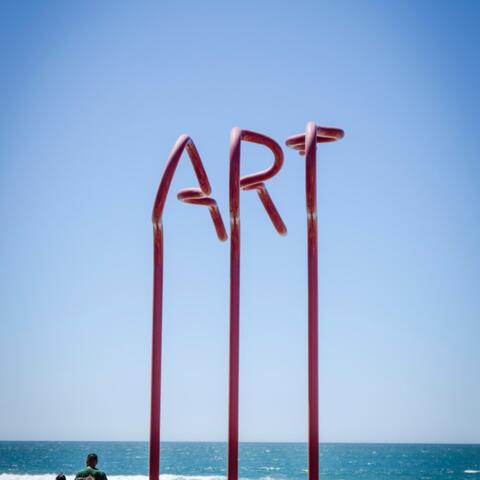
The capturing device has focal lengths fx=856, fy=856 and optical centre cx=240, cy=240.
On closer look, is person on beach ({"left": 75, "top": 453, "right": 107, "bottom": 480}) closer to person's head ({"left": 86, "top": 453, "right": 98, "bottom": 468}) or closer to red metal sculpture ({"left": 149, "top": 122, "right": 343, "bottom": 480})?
person's head ({"left": 86, "top": 453, "right": 98, "bottom": 468})

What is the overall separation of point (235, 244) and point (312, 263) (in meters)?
1.01

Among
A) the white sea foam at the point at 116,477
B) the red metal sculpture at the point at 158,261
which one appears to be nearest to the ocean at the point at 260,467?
the white sea foam at the point at 116,477

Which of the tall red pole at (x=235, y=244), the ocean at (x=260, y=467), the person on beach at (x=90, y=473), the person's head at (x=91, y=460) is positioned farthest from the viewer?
the ocean at (x=260, y=467)

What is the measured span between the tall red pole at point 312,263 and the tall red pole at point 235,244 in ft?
1.44

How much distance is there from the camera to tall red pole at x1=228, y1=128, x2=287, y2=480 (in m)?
10.3

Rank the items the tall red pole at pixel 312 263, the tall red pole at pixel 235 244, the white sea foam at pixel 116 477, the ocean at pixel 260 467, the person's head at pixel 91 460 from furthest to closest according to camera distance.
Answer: the ocean at pixel 260 467 < the white sea foam at pixel 116 477 < the tall red pole at pixel 235 244 < the tall red pole at pixel 312 263 < the person's head at pixel 91 460

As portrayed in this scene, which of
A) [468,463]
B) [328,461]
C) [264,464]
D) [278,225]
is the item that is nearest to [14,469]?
[264,464]

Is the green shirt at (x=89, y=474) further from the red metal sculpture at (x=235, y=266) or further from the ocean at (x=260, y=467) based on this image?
the ocean at (x=260, y=467)

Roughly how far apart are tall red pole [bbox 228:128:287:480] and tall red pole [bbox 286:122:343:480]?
439 millimetres

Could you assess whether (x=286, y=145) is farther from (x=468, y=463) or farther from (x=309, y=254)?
(x=468, y=463)

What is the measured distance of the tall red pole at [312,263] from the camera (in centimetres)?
1018

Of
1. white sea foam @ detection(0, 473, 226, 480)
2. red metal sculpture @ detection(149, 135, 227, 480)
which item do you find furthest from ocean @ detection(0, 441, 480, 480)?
red metal sculpture @ detection(149, 135, 227, 480)

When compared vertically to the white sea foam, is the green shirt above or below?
above

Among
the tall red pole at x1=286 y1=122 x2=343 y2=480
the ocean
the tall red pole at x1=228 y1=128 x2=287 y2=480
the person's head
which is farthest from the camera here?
the ocean
